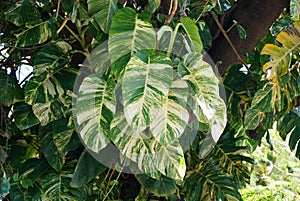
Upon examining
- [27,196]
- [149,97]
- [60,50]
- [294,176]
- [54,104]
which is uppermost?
[149,97]

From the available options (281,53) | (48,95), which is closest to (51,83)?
(48,95)

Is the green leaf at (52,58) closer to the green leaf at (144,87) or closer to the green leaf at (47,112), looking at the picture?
the green leaf at (47,112)

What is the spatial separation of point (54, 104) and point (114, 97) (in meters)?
0.33

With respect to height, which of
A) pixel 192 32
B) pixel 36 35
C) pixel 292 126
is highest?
pixel 192 32

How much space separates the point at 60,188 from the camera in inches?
51.3

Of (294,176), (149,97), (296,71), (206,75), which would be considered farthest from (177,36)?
(294,176)

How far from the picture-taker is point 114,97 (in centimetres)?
99

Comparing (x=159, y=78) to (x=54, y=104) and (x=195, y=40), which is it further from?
(x=54, y=104)

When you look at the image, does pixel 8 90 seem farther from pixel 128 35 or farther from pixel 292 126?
pixel 292 126

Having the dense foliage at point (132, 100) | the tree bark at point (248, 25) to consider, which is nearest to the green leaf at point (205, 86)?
the dense foliage at point (132, 100)

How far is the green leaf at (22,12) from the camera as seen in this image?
124 cm

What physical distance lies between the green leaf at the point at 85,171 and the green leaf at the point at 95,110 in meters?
0.29

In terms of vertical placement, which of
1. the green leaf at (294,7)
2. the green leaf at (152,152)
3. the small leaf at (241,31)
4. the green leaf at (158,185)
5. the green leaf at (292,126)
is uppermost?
the green leaf at (294,7)

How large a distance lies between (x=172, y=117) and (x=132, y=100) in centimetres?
12
